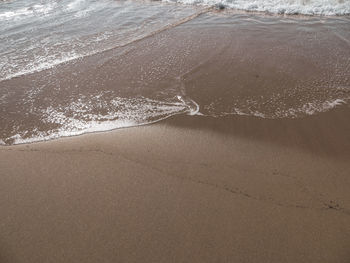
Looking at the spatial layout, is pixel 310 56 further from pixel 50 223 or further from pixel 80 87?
pixel 50 223

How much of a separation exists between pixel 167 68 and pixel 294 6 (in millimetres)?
7260

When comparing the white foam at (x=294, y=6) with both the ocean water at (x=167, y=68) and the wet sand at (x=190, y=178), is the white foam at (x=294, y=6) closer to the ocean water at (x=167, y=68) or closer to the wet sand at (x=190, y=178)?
the ocean water at (x=167, y=68)

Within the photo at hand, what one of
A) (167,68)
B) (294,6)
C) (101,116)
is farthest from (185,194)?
(294,6)

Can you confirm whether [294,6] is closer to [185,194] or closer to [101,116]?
[101,116]

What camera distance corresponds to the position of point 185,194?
3066 millimetres

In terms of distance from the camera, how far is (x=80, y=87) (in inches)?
210

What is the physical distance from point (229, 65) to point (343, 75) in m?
2.44

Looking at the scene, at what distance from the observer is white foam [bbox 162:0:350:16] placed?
9.20 meters

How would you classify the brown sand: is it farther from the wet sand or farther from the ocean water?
the ocean water

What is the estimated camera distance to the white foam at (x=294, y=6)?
9195 millimetres

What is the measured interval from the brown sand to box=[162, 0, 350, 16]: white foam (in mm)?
7158

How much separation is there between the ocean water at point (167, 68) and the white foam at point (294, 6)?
Answer: 0.25 feet

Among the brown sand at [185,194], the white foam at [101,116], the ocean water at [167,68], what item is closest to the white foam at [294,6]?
the ocean water at [167,68]

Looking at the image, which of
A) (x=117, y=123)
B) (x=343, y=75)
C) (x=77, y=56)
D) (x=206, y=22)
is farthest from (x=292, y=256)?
(x=206, y=22)
